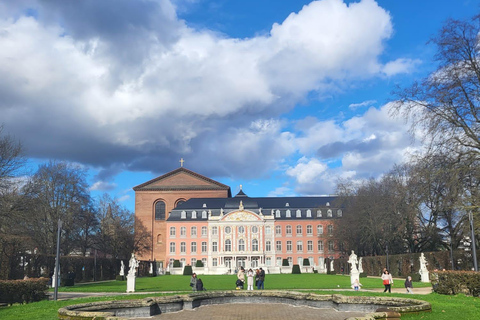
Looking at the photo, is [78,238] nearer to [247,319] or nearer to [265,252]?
[265,252]

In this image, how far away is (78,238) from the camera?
2117 inches

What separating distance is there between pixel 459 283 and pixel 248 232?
2458 inches

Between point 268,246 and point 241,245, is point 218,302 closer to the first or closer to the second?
point 241,245

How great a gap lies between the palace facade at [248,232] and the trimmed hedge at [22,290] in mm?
55763

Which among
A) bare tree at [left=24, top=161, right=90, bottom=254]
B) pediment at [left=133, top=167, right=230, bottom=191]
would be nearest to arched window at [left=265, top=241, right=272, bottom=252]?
pediment at [left=133, top=167, right=230, bottom=191]

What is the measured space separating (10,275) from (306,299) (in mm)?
22891

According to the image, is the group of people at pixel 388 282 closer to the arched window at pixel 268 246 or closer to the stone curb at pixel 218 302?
the stone curb at pixel 218 302

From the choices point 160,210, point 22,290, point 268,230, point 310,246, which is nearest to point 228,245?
point 268,230

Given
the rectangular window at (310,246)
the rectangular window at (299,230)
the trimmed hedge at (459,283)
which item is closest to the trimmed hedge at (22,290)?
the trimmed hedge at (459,283)

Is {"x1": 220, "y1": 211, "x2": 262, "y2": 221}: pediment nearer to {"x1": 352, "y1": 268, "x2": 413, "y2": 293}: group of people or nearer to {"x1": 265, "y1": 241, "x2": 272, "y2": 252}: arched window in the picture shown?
{"x1": 265, "y1": 241, "x2": 272, "y2": 252}: arched window

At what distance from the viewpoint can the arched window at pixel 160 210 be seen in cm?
9359

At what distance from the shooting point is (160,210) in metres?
94.1

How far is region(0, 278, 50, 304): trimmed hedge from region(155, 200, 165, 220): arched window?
235ft

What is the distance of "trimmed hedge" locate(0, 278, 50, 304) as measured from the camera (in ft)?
67.1
